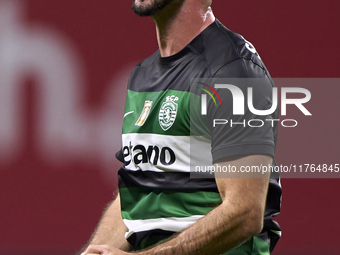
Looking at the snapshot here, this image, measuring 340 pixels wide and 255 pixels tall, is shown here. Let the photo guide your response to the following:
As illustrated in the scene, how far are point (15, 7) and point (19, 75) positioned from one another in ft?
1.02

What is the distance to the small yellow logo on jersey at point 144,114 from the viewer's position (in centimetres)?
129

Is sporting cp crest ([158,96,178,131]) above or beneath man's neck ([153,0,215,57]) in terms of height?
beneath

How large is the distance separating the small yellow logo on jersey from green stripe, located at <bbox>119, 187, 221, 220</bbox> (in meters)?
0.14

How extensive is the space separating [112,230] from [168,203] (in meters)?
0.28

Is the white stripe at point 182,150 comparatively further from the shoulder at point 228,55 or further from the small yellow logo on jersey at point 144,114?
the shoulder at point 228,55

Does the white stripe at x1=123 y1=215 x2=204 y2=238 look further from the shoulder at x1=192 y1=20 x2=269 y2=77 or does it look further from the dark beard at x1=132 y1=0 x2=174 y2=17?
the dark beard at x1=132 y1=0 x2=174 y2=17

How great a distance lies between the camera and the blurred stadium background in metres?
2.57

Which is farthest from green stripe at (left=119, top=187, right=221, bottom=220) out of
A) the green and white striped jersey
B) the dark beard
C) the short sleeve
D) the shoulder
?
the dark beard

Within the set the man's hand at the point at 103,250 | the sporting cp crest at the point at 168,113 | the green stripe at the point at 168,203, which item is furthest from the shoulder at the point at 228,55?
the man's hand at the point at 103,250

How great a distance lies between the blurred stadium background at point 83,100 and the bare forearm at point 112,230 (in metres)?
1.11

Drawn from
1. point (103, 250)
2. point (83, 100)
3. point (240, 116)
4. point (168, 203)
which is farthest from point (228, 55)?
point (83, 100)

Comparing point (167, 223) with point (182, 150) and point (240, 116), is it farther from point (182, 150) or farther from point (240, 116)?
point (240, 116)

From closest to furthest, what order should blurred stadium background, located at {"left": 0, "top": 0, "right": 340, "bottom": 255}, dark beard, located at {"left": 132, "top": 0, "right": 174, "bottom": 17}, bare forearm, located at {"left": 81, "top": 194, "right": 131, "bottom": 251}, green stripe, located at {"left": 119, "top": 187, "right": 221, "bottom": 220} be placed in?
green stripe, located at {"left": 119, "top": 187, "right": 221, "bottom": 220} < dark beard, located at {"left": 132, "top": 0, "right": 174, "bottom": 17} < bare forearm, located at {"left": 81, "top": 194, "right": 131, "bottom": 251} < blurred stadium background, located at {"left": 0, "top": 0, "right": 340, "bottom": 255}

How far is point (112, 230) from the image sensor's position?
1.45 m
